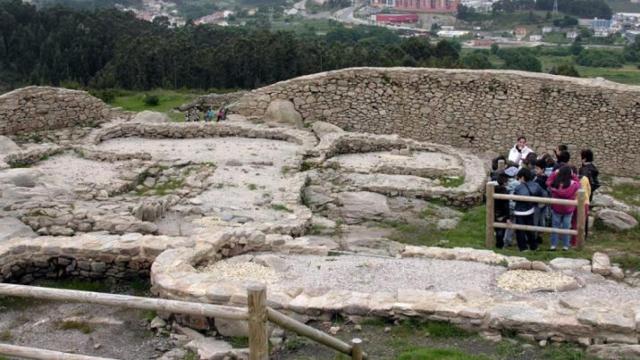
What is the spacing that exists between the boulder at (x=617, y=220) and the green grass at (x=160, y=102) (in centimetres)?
1824

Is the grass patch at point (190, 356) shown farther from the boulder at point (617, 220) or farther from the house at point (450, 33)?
the house at point (450, 33)

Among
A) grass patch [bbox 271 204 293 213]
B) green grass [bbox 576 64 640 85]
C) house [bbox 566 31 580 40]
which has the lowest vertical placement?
house [bbox 566 31 580 40]

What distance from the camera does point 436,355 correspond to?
874cm

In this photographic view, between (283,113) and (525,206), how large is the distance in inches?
459

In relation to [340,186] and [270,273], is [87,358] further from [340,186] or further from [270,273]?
[340,186]

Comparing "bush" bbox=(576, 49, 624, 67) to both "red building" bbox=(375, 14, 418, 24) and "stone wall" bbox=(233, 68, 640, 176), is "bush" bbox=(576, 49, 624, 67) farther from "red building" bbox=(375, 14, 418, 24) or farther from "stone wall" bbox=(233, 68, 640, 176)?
"red building" bbox=(375, 14, 418, 24)

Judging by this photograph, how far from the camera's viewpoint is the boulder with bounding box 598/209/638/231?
15.0 meters

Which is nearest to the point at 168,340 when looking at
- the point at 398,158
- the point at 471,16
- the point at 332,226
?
the point at 332,226

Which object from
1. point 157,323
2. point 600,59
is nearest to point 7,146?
point 157,323

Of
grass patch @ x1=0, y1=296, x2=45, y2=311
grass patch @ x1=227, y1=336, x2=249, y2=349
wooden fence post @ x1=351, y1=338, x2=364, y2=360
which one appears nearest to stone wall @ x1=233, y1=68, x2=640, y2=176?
grass patch @ x1=0, y1=296, x2=45, y2=311

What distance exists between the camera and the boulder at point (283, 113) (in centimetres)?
2375

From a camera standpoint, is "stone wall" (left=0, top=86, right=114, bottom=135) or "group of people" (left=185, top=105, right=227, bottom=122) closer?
"stone wall" (left=0, top=86, right=114, bottom=135)

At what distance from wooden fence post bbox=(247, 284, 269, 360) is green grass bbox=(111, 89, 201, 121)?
23129 mm

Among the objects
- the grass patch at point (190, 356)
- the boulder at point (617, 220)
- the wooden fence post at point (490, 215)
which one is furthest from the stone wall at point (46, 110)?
the boulder at point (617, 220)
